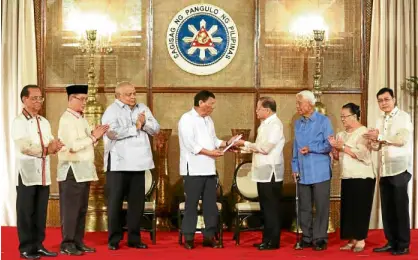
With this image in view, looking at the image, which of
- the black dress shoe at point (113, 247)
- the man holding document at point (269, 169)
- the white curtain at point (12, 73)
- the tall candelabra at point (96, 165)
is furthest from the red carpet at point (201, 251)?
the white curtain at point (12, 73)

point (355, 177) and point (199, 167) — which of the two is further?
point (199, 167)

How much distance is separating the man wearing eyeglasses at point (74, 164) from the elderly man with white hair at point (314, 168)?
1.78m

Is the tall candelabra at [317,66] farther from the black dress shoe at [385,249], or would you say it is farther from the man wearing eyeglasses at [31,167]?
the man wearing eyeglasses at [31,167]

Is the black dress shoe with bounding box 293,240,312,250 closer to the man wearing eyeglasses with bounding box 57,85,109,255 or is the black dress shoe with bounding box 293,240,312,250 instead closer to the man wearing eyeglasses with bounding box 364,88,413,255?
the man wearing eyeglasses with bounding box 364,88,413,255

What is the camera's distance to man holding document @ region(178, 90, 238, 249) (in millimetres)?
6344

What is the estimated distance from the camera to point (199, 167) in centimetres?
634

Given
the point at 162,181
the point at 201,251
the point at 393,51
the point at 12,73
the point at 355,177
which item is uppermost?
the point at 393,51

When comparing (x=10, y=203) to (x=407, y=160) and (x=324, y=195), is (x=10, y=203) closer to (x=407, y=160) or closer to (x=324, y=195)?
(x=324, y=195)

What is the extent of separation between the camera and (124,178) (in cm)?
632

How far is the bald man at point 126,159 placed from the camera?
625cm

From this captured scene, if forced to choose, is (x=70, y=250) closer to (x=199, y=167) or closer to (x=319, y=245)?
(x=199, y=167)

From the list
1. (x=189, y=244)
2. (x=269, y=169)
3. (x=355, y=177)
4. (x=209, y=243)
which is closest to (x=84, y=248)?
(x=189, y=244)

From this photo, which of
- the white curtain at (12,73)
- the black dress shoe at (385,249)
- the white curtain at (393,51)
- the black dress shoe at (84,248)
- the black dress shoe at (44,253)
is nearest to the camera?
the black dress shoe at (44,253)

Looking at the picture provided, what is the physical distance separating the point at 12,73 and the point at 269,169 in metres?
3.24
